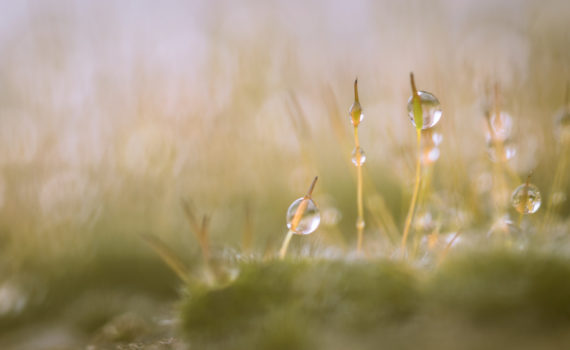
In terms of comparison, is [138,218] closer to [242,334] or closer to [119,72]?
[119,72]

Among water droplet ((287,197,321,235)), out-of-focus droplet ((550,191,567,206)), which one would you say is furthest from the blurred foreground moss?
out-of-focus droplet ((550,191,567,206))

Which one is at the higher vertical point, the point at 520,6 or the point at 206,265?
the point at 520,6

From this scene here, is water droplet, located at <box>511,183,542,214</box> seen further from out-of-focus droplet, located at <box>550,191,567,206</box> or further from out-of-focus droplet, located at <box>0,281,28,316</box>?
out-of-focus droplet, located at <box>0,281,28,316</box>

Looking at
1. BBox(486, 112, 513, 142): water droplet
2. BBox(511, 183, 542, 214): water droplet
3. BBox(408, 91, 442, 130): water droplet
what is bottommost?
BBox(511, 183, 542, 214): water droplet

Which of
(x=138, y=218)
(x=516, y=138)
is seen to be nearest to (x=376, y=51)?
(x=516, y=138)

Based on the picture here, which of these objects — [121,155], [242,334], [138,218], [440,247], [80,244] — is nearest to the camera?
[242,334]

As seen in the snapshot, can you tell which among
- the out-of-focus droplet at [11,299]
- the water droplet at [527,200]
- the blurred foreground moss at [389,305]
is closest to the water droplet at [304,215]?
the blurred foreground moss at [389,305]

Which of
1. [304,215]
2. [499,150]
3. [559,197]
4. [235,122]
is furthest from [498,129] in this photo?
[235,122]

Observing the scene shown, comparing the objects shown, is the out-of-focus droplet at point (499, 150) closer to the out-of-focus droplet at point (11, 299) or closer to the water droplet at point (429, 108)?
the water droplet at point (429, 108)
